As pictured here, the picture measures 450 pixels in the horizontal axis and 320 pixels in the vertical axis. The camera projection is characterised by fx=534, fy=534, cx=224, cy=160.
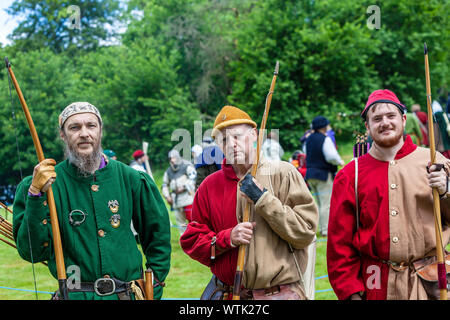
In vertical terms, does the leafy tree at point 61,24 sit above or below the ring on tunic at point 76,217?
above

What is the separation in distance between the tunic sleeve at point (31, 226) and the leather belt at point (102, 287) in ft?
0.86

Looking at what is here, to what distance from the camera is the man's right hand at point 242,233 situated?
287cm

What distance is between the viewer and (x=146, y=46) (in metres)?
24.9

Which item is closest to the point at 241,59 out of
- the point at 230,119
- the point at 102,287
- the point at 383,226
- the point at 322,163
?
the point at 322,163

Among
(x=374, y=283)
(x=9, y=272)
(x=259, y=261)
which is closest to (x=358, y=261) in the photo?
(x=374, y=283)

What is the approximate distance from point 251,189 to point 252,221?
0.79 feet

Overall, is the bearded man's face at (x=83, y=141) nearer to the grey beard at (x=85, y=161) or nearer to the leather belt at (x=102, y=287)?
the grey beard at (x=85, y=161)

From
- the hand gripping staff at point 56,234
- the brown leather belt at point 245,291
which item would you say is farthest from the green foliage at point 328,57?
the hand gripping staff at point 56,234

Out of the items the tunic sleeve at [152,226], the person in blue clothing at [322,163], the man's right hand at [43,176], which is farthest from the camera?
the person in blue clothing at [322,163]

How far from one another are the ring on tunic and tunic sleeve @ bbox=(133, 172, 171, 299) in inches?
13.0

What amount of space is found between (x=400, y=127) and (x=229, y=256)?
1212mm

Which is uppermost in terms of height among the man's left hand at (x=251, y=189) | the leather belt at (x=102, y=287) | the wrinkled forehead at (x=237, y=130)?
the wrinkled forehead at (x=237, y=130)

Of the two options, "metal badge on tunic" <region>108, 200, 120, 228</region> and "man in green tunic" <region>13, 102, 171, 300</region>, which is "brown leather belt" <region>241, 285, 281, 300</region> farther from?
"metal badge on tunic" <region>108, 200, 120, 228</region>

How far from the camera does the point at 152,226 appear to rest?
3.13 m
